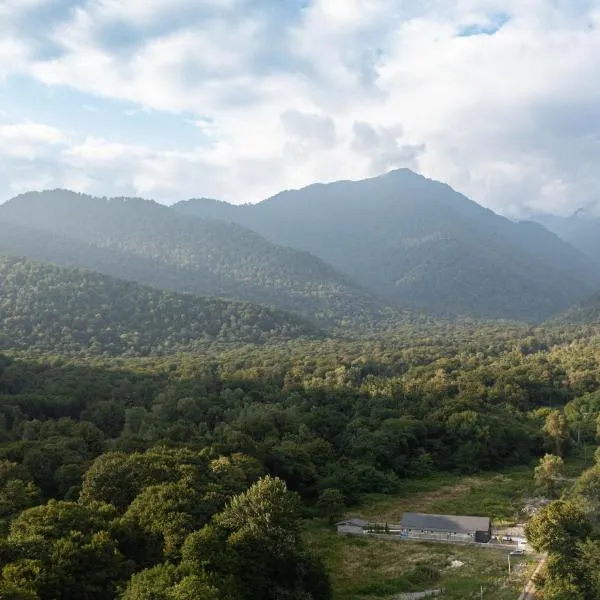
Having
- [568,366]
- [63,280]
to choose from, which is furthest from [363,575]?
[63,280]

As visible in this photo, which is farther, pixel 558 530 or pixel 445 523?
pixel 445 523

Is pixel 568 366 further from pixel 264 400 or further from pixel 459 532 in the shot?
pixel 459 532

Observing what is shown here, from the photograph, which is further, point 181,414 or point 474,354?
point 474,354

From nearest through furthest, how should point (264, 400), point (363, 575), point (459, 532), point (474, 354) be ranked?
point (363, 575), point (459, 532), point (264, 400), point (474, 354)

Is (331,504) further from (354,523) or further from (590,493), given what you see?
(590,493)

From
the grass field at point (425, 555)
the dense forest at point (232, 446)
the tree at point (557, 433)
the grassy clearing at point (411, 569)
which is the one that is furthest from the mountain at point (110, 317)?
the grassy clearing at point (411, 569)

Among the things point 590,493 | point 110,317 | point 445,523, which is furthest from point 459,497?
point 110,317
